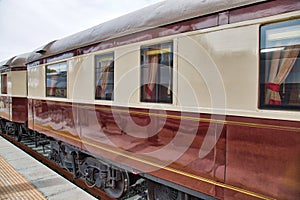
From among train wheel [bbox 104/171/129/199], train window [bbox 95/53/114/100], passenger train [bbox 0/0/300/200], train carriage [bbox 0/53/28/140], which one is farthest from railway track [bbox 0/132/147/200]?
train window [bbox 95/53/114/100]

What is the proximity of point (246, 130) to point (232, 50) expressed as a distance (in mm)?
754

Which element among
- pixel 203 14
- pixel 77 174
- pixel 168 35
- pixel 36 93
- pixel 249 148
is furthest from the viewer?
pixel 36 93

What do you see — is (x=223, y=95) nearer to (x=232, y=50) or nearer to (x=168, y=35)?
(x=232, y=50)

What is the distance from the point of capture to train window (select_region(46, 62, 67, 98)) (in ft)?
16.9

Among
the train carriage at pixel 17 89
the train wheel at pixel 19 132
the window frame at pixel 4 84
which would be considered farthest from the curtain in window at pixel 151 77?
the window frame at pixel 4 84

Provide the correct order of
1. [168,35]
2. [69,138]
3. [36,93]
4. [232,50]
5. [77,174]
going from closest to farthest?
[232,50] → [168,35] → [69,138] → [77,174] → [36,93]

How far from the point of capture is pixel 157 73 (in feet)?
10.1

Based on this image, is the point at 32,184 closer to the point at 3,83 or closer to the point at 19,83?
the point at 19,83

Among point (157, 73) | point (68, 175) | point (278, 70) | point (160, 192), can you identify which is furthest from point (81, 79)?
point (278, 70)

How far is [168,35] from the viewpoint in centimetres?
293

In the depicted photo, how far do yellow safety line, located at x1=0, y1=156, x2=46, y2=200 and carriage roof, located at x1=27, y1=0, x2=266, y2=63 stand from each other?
2.58m

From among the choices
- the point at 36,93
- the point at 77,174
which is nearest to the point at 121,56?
the point at 77,174

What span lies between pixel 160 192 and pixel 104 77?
1.93m

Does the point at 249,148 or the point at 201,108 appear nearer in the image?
the point at 249,148
